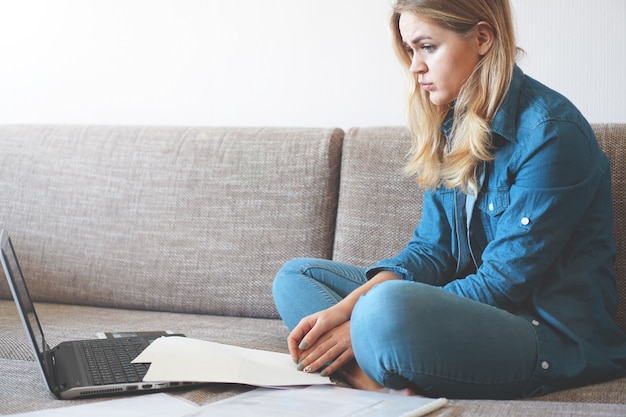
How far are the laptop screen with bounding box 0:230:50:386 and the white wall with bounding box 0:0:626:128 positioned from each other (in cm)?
90

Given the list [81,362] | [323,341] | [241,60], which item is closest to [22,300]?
[81,362]

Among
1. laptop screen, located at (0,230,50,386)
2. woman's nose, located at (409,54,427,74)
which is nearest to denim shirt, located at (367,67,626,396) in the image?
woman's nose, located at (409,54,427,74)

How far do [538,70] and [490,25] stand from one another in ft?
1.66

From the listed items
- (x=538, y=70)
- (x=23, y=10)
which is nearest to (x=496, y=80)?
(x=538, y=70)

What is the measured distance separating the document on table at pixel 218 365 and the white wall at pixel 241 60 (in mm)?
839

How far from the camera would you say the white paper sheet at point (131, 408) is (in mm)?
1055

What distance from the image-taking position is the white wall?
5.96ft

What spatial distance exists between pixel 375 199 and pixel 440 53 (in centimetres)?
43

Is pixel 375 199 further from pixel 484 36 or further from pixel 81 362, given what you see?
pixel 81 362

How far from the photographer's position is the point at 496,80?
137 centimetres

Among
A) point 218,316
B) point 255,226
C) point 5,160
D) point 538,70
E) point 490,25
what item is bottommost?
point 218,316

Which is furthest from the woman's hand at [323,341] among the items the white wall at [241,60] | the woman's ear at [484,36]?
the white wall at [241,60]

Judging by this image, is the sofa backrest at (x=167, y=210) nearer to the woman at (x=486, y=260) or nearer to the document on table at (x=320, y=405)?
the woman at (x=486, y=260)

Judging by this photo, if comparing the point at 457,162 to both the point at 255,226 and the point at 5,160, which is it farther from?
the point at 5,160
